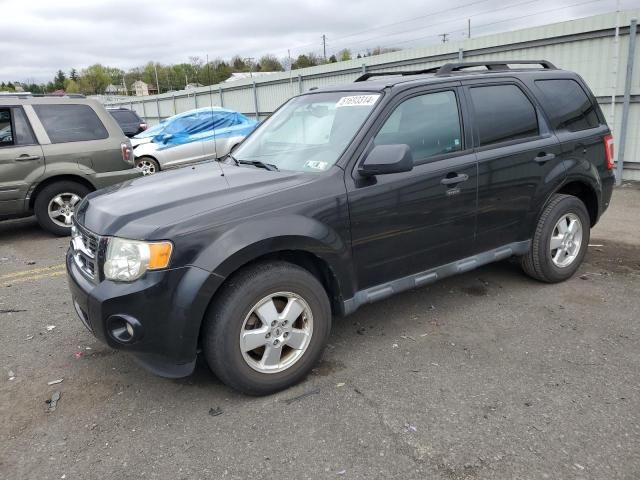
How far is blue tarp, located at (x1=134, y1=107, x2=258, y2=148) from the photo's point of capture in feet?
40.5

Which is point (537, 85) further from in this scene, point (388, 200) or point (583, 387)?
point (583, 387)

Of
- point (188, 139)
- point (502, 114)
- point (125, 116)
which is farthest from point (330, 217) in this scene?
point (125, 116)

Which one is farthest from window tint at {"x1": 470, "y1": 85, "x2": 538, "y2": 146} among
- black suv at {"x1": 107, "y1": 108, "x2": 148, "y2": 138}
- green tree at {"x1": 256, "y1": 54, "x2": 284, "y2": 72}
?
green tree at {"x1": 256, "y1": 54, "x2": 284, "y2": 72}

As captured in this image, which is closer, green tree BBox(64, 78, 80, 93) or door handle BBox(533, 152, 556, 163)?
door handle BBox(533, 152, 556, 163)

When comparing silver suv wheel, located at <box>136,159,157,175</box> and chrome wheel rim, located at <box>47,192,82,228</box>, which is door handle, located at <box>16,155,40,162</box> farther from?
silver suv wheel, located at <box>136,159,157,175</box>

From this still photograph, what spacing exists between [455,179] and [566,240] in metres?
1.60

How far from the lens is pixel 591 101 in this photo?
482 cm

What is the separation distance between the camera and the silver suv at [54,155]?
680 cm

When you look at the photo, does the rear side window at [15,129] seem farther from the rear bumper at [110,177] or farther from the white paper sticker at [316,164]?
the white paper sticker at [316,164]

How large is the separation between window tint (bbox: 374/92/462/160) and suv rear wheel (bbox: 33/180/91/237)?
530 cm

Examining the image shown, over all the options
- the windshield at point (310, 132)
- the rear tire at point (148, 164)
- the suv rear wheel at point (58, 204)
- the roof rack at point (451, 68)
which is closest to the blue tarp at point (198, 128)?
the rear tire at point (148, 164)

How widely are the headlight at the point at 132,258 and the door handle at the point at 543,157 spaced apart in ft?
9.97

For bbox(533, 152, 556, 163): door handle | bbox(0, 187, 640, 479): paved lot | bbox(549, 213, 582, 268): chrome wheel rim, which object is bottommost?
bbox(0, 187, 640, 479): paved lot

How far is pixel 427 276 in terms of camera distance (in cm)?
376
